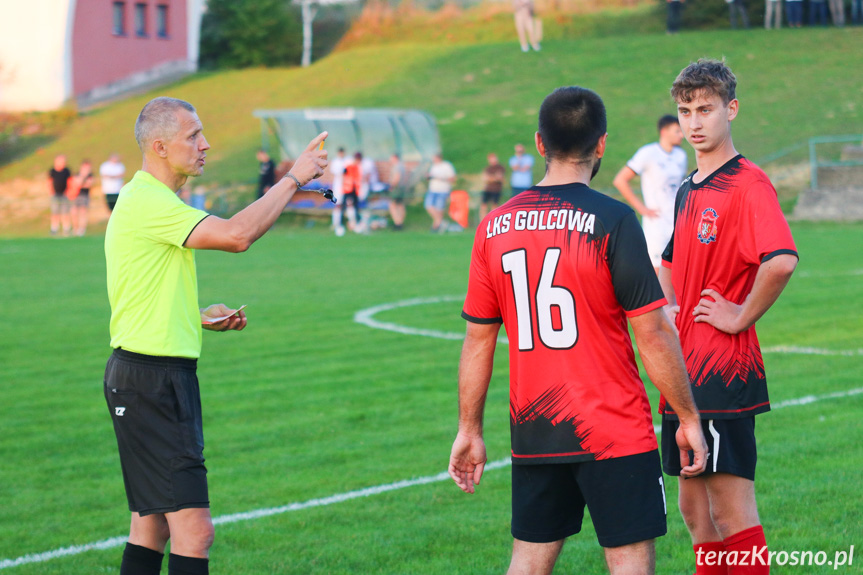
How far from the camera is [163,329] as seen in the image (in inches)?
155

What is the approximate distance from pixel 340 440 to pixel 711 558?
3765 mm

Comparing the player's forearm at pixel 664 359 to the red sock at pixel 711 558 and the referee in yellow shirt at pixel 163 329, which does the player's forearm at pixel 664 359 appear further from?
the referee in yellow shirt at pixel 163 329

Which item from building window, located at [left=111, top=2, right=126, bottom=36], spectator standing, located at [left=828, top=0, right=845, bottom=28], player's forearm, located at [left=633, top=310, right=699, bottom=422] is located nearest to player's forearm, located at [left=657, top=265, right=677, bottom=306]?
player's forearm, located at [left=633, top=310, right=699, bottom=422]

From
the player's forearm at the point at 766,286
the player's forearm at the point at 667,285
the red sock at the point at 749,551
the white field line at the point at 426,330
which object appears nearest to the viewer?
the player's forearm at the point at 766,286

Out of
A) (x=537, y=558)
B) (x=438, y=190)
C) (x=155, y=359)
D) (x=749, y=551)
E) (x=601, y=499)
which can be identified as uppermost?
(x=438, y=190)

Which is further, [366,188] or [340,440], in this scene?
[366,188]

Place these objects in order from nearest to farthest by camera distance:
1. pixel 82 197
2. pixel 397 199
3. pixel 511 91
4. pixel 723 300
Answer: pixel 723 300 < pixel 397 199 < pixel 82 197 < pixel 511 91

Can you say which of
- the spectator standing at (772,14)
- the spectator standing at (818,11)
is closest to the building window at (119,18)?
the spectator standing at (772,14)

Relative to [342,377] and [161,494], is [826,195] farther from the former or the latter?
[161,494]

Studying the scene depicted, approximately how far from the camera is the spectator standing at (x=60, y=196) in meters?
29.6

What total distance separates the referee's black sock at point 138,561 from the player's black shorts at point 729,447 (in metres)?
2.13

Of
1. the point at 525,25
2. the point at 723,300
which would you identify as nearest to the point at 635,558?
the point at 723,300

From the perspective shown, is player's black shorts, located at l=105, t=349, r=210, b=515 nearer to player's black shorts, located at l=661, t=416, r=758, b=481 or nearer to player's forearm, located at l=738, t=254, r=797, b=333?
player's black shorts, located at l=661, t=416, r=758, b=481

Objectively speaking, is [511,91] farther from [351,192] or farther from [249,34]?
[249,34]
